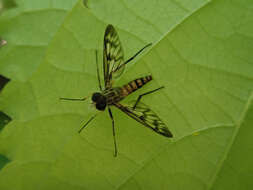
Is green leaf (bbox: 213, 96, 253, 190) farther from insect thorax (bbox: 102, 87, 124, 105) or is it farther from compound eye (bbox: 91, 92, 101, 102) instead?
compound eye (bbox: 91, 92, 101, 102)

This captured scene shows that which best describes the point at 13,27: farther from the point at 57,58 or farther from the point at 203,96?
the point at 203,96

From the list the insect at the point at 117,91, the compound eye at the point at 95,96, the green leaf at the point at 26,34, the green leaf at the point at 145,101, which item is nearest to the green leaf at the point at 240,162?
the green leaf at the point at 145,101

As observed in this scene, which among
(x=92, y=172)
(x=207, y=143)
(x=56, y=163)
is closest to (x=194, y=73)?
(x=207, y=143)

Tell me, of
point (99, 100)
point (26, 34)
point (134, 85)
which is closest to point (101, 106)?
point (99, 100)

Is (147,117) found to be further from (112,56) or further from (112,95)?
(112,56)

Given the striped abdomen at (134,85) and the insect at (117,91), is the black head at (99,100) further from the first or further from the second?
the striped abdomen at (134,85)
